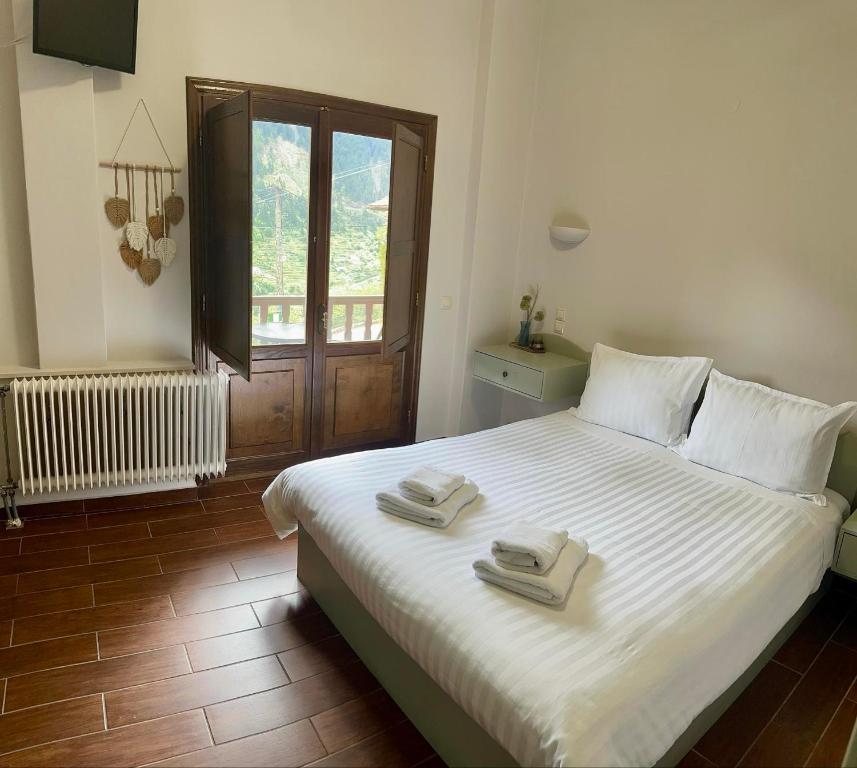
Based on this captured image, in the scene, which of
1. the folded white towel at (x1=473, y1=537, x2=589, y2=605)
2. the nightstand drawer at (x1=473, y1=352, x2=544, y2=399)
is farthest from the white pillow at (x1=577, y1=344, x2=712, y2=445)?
the folded white towel at (x1=473, y1=537, x2=589, y2=605)

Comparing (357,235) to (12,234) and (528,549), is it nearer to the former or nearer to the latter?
(12,234)

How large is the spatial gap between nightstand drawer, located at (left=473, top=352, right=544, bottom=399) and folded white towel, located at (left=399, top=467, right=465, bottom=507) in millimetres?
1542

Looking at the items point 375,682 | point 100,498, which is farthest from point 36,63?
point 375,682

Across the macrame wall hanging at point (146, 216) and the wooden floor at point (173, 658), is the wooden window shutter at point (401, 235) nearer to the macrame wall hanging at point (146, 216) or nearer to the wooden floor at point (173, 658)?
the macrame wall hanging at point (146, 216)

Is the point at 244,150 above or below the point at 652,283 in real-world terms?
above

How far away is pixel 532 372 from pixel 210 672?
2.43 m

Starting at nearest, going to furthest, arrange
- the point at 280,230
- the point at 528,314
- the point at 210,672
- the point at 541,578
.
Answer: the point at 541,578
the point at 210,672
the point at 280,230
the point at 528,314

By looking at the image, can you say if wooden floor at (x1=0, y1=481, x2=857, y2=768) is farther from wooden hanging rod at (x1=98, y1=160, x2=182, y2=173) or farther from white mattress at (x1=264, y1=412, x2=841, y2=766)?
wooden hanging rod at (x1=98, y1=160, x2=182, y2=173)

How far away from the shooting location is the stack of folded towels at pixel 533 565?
1.87 m

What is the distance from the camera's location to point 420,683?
2.00 metres

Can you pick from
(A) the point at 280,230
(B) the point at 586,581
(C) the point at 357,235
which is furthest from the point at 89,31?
(B) the point at 586,581

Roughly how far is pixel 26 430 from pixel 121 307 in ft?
2.51

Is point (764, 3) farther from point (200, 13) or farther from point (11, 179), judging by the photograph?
point (11, 179)

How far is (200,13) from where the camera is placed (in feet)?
10.4
